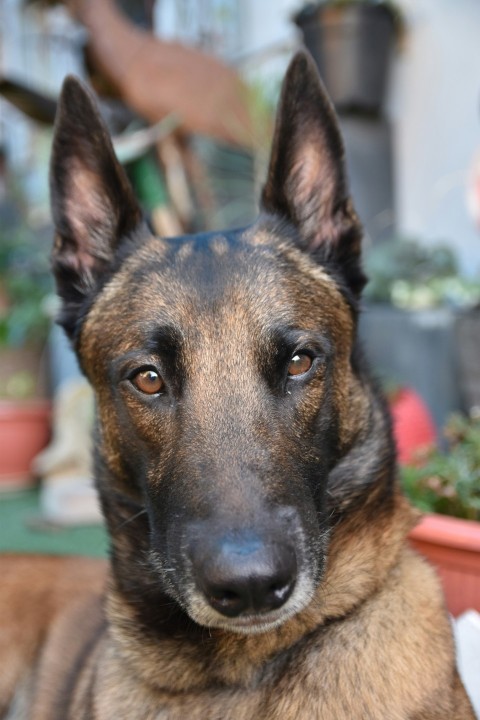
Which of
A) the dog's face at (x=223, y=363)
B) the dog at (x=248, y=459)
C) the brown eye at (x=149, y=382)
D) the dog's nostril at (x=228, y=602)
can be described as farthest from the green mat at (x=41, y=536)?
the dog's nostril at (x=228, y=602)

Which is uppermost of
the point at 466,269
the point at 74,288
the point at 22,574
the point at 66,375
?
the point at 74,288

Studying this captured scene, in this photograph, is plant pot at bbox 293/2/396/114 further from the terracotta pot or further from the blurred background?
the terracotta pot

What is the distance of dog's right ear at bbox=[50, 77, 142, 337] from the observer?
2.36 meters

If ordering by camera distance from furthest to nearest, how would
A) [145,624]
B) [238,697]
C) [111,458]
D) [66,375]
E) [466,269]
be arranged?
[66,375] → [466,269] → [111,458] → [145,624] → [238,697]

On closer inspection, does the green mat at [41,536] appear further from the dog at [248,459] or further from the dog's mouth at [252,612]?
the dog's mouth at [252,612]

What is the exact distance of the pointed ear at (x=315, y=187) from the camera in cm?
234

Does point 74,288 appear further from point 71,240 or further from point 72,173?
point 72,173

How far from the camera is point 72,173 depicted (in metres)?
2.46

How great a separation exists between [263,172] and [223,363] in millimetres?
5026

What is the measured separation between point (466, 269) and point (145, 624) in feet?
13.5

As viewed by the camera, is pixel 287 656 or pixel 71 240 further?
pixel 71 240

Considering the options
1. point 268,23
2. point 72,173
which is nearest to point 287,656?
point 72,173

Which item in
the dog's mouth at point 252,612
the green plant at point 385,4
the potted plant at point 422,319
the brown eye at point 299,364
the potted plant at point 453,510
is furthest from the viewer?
the green plant at point 385,4

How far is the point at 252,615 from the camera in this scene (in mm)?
1732
